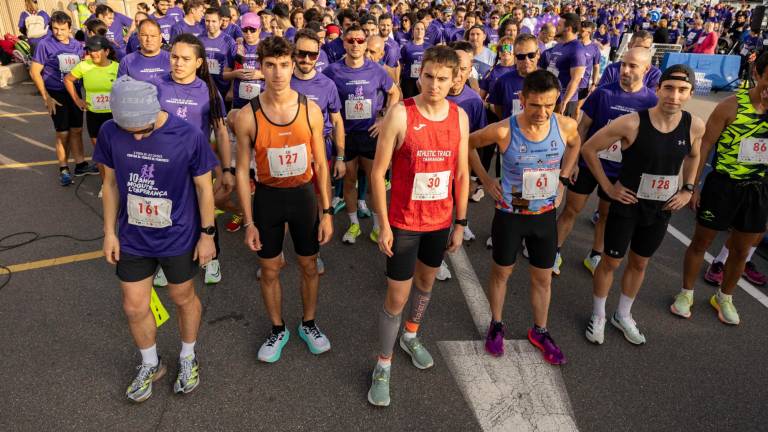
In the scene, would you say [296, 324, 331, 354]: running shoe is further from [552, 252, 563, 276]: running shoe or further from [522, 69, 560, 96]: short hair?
[552, 252, 563, 276]: running shoe

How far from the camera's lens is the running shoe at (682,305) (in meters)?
4.08

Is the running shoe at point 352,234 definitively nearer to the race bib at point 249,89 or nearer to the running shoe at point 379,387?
the race bib at point 249,89

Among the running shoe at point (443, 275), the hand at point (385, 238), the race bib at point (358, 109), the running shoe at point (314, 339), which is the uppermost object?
the race bib at point (358, 109)

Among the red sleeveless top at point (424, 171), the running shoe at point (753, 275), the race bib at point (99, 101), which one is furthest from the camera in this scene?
the race bib at point (99, 101)

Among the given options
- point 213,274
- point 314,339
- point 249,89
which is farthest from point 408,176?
point 249,89

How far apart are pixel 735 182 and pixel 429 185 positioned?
260cm

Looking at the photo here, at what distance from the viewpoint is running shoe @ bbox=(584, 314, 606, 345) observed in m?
3.72

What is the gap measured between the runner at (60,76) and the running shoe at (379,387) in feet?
18.2

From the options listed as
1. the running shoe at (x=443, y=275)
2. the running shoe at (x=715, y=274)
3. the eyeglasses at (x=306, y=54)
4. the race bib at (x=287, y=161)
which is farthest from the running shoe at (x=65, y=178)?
the running shoe at (x=715, y=274)

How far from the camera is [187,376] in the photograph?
3.15 meters

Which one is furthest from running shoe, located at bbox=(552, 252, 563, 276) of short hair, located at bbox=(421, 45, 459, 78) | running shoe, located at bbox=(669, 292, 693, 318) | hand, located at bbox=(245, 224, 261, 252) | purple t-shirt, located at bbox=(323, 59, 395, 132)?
hand, located at bbox=(245, 224, 261, 252)

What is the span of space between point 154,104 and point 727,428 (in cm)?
387

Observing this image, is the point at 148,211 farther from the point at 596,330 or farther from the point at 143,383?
the point at 596,330

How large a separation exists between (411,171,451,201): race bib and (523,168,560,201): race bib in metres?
0.62
